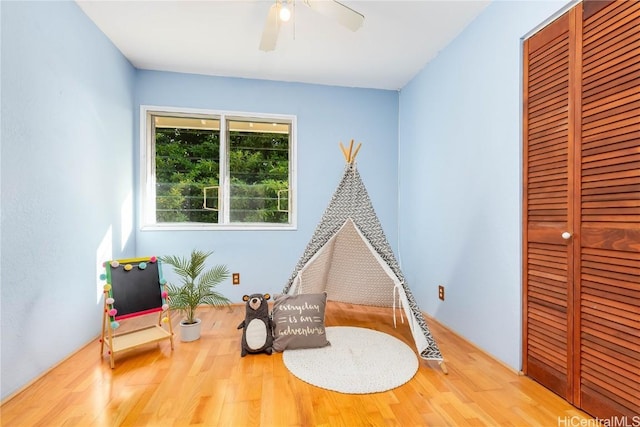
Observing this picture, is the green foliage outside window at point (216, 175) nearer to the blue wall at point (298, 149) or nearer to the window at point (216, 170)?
Result: the window at point (216, 170)

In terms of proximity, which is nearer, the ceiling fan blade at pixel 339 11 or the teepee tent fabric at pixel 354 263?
the ceiling fan blade at pixel 339 11

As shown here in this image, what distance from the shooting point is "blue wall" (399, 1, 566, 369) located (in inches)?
79.9

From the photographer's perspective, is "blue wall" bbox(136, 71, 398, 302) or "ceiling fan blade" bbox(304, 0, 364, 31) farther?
"blue wall" bbox(136, 71, 398, 302)

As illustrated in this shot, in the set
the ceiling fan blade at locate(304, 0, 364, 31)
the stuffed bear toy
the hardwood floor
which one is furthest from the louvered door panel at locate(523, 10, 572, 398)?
the stuffed bear toy

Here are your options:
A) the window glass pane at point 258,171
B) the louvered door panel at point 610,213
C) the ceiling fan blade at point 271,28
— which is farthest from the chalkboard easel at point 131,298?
the louvered door panel at point 610,213

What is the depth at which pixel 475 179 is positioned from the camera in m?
2.40

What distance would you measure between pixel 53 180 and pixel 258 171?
1.86 m

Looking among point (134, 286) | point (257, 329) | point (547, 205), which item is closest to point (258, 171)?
point (134, 286)

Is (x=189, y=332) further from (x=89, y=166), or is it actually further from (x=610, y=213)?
(x=610, y=213)

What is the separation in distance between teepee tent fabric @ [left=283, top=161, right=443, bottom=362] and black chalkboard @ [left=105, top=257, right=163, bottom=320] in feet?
3.32

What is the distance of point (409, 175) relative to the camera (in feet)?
11.5

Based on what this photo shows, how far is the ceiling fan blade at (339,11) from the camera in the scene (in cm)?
180

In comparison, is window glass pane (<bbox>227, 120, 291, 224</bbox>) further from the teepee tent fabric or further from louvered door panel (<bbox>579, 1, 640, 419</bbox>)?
louvered door panel (<bbox>579, 1, 640, 419</bbox>)

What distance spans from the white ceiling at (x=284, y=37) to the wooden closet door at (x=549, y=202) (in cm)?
74
